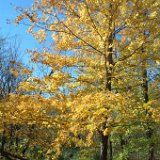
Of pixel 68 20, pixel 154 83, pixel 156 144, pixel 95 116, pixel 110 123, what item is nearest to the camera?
pixel 95 116

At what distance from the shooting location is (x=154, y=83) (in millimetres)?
11859

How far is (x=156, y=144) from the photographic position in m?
10.7

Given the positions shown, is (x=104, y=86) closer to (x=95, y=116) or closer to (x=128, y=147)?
(x=95, y=116)

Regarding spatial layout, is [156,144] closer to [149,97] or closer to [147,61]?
[149,97]

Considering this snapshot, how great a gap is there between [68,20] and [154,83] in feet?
17.5

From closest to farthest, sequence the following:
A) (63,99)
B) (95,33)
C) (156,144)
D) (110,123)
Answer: (110,123), (63,99), (95,33), (156,144)

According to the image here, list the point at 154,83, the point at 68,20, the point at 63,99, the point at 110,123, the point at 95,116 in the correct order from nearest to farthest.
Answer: the point at 95,116, the point at 110,123, the point at 63,99, the point at 68,20, the point at 154,83

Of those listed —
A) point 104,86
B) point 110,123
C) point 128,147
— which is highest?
point 104,86

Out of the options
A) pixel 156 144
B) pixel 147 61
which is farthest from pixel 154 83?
pixel 147 61

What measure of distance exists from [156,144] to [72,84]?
4.84 metres

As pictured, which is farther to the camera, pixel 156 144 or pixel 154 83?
pixel 154 83

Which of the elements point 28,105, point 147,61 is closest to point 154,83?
point 147,61

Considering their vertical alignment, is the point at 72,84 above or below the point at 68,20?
below

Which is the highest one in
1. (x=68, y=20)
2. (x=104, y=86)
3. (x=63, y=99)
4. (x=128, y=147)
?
(x=68, y=20)
